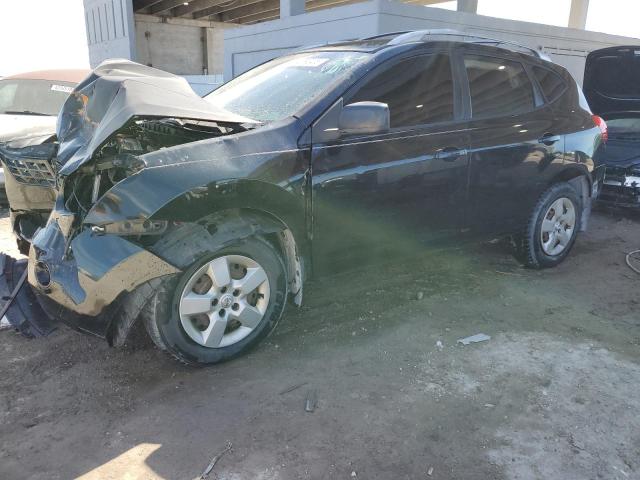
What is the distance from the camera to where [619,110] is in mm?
6969

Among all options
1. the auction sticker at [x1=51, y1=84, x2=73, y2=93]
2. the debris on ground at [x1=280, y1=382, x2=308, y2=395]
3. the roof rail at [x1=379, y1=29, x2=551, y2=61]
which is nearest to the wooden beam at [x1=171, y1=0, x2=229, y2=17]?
the auction sticker at [x1=51, y1=84, x2=73, y2=93]

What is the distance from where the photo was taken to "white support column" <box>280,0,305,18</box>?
10.2 metres

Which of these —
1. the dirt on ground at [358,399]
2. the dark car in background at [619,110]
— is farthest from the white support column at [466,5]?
the dirt on ground at [358,399]

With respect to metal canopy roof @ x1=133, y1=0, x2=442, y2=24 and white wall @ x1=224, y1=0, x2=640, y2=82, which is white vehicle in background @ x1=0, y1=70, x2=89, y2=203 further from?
metal canopy roof @ x1=133, y1=0, x2=442, y2=24

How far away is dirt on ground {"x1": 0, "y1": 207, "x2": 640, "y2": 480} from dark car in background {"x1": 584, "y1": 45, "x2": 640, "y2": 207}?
2766 millimetres

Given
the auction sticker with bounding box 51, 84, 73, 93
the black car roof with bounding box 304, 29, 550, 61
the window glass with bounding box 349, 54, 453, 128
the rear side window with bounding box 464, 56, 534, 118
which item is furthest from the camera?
the auction sticker with bounding box 51, 84, 73, 93

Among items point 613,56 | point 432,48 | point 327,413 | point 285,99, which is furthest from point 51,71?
point 613,56

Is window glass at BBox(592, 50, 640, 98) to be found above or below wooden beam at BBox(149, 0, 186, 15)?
below

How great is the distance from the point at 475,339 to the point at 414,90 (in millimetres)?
1747

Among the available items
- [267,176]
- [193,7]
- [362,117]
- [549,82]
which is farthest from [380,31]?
[193,7]

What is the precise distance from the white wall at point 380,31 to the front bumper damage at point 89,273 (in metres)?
4.79

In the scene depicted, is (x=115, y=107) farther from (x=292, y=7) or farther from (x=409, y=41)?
(x=292, y=7)

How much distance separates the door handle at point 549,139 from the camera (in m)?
4.28

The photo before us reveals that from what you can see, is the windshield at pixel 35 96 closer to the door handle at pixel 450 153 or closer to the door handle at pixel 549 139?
the door handle at pixel 450 153
